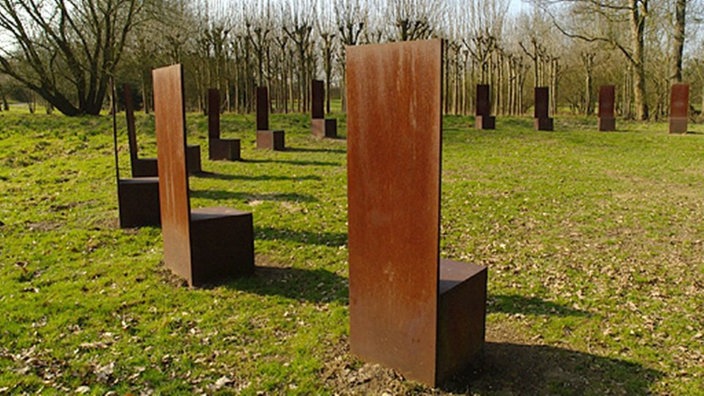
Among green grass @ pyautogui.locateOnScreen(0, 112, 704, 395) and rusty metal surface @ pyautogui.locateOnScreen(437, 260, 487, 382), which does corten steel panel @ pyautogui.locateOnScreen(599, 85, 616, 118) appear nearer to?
green grass @ pyautogui.locateOnScreen(0, 112, 704, 395)

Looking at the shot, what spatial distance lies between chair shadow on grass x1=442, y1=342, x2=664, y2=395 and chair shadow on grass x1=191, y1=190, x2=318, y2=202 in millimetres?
5877

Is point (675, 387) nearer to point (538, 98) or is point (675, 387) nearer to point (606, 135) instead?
point (606, 135)

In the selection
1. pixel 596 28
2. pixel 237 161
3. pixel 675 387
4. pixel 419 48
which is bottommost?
pixel 675 387

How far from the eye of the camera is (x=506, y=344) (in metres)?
4.29

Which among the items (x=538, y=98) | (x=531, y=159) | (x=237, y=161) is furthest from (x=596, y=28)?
(x=237, y=161)

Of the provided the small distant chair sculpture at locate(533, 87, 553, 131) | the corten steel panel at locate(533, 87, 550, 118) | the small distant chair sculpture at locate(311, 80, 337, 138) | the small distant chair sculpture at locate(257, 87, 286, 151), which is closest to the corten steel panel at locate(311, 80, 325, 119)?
the small distant chair sculpture at locate(311, 80, 337, 138)

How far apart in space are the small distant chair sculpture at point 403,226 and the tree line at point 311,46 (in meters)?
21.7

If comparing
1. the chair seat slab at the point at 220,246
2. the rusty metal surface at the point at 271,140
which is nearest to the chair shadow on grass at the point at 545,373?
the chair seat slab at the point at 220,246

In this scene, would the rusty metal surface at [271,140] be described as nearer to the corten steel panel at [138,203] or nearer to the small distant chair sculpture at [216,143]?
the small distant chair sculpture at [216,143]

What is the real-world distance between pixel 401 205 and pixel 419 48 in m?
0.97

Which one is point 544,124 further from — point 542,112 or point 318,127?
point 318,127

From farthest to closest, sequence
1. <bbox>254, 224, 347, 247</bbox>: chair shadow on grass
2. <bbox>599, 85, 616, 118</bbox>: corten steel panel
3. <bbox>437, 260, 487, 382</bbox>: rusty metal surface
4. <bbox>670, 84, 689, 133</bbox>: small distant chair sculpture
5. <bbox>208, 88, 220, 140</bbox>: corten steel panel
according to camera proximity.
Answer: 1. <bbox>599, 85, 616, 118</bbox>: corten steel panel
2. <bbox>670, 84, 689, 133</bbox>: small distant chair sculpture
3. <bbox>208, 88, 220, 140</bbox>: corten steel panel
4. <bbox>254, 224, 347, 247</bbox>: chair shadow on grass
5. <bbox>437, 260, 487, 382</bbox>: rusty metal surface

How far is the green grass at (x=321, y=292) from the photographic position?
151 inches

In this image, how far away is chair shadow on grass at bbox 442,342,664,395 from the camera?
360cm
